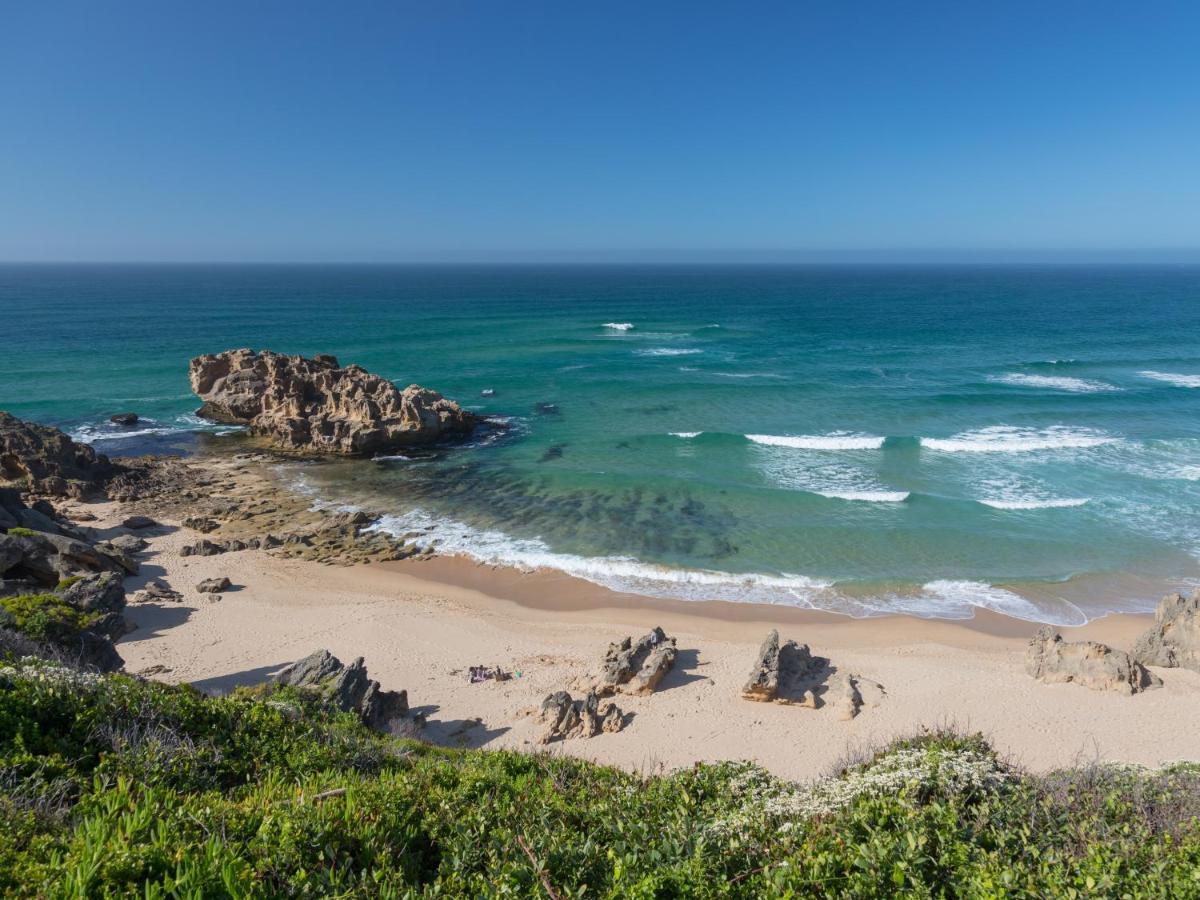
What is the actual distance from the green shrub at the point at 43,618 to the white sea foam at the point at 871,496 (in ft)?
80.7

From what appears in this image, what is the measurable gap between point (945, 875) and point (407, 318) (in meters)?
81.7

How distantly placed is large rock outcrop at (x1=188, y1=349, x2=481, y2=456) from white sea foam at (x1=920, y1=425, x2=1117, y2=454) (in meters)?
25.4

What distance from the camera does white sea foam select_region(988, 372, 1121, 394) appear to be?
4281cm

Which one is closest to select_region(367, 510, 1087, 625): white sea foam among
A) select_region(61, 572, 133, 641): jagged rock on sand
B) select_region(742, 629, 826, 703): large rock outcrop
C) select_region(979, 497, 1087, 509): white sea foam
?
select_region(742, 629, 826, 703): large rock outcrop

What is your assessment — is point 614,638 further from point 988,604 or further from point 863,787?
point 863,787

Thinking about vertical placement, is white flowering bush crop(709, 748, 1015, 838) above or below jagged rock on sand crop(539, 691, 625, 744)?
above

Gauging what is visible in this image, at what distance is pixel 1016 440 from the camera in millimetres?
33062

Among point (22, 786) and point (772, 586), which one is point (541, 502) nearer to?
point (772, 586)

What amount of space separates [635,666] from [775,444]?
20.9m

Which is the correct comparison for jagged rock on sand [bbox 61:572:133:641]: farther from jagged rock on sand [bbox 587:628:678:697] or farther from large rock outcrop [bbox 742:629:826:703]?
large rock outcrop [bbox 742:629:826:703]

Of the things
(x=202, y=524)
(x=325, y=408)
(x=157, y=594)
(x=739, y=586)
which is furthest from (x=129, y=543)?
(x=739, y=586)

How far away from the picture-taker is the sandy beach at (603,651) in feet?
43.1

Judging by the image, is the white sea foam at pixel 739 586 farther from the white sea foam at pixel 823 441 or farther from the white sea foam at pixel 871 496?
the white sea foam at pixel 823 441

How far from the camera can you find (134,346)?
189 ft
